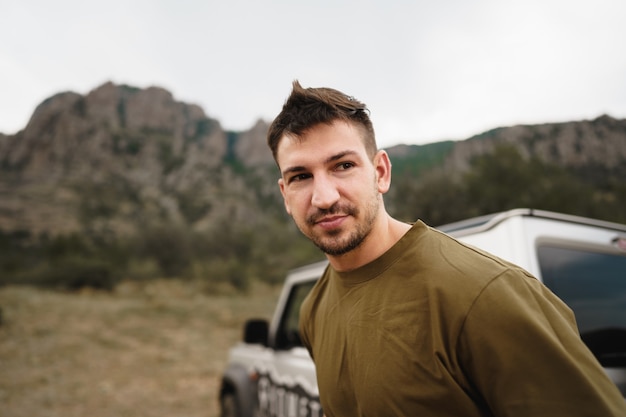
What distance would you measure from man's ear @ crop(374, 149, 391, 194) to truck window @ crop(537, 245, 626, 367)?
67 cm

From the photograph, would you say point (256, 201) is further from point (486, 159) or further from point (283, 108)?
point (283, 108)

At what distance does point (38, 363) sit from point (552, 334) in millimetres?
9961

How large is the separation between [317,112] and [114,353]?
9.74m

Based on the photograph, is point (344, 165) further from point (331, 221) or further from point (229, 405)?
point (229, 405)

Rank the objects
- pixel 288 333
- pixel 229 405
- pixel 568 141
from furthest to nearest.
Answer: pixel 568 141
pixel 229 405
pixel 288 333

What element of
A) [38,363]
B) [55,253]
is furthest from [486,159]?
[55,253]

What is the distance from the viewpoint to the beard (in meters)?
1.27

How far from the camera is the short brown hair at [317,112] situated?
1347 millimetres

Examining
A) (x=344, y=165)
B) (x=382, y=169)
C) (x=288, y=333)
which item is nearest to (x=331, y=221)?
(x=344, y=165)

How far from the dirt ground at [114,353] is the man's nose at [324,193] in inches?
221

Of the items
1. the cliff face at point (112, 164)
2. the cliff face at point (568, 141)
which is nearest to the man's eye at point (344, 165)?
the cliff face at point (112, 164)

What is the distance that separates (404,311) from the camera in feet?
3.57

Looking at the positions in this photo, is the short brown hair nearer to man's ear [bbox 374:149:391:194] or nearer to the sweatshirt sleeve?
man's ear [bbox 374:149:391:194]

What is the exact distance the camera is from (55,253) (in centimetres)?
2462
